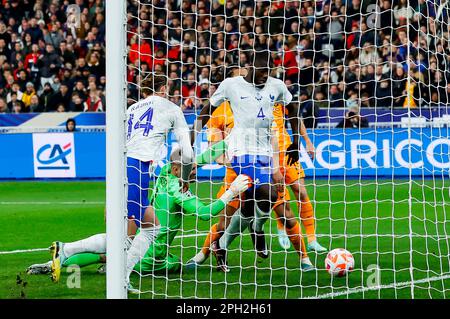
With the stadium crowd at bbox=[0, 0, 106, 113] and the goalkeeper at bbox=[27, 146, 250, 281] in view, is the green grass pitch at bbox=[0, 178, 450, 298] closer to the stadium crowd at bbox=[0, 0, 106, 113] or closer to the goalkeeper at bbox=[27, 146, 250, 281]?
the goalkeeper at bbox=[27, 146, 250, 281]

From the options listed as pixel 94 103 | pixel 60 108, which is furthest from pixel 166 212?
pixel 60 108

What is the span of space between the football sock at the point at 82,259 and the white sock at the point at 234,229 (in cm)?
130

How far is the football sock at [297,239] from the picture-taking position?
9676mm

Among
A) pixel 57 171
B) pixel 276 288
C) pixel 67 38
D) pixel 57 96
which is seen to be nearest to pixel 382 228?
pixel 276 288

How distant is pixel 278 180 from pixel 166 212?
1.31 metres

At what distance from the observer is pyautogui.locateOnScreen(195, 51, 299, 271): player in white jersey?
9.48 metres

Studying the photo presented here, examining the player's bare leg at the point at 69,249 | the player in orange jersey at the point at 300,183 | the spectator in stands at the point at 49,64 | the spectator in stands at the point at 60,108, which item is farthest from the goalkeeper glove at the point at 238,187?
the spectator in stands at the point at 49,64

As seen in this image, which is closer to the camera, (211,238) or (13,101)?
(211,238)

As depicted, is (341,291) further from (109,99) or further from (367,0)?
(367,0)

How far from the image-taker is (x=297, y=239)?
973cm

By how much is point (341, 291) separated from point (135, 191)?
2.09 m

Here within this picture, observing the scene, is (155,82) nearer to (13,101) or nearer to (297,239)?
(297,239)

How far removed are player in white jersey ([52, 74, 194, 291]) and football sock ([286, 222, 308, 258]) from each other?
53.0 inches

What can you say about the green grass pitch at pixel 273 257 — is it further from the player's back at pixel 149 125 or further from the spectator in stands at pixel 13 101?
the spectator in stands at pixel 13 101
